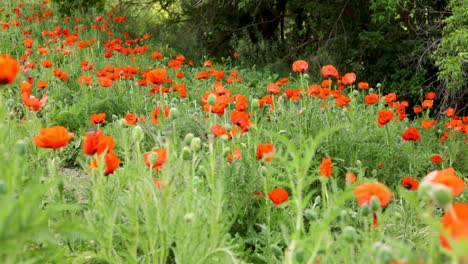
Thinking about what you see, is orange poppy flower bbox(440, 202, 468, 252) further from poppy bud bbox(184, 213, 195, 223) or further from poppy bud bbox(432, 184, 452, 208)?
poppy bud bbox(184, 213, 195, 223)

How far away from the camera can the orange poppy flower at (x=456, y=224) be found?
0.70 meters

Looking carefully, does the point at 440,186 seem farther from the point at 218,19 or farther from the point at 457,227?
the point at 218,19

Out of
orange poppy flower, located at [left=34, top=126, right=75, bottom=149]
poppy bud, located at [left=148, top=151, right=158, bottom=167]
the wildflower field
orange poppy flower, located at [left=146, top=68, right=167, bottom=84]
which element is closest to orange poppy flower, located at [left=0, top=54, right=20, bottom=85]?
the wildflower field

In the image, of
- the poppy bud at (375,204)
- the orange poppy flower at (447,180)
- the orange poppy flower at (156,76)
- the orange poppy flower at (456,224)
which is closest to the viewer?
the orange poppy flower at (456,224)

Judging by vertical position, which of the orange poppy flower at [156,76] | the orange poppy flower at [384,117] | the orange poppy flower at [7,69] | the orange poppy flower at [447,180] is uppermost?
the orange poppy flower at [7,69]

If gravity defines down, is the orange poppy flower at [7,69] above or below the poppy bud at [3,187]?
above

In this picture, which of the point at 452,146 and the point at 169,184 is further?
the point at 452,146

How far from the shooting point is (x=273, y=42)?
10344 mm

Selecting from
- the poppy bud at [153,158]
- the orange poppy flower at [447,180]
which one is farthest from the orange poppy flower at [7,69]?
the orange poppy flower at [447,180]

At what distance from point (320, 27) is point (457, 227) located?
950 cm

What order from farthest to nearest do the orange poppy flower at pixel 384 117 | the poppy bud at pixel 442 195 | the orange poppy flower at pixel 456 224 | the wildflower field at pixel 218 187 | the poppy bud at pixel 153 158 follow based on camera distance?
the orange poppy flower at pixel 384 117
the poppy bud at pixel 153 158
the wildflower field at pixel 218 187
the poppy bud at pixel 442 195
the orange poppy flower at pixel 456 224

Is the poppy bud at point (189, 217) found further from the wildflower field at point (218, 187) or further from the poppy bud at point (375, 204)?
the poppy bud at point (375, 204)

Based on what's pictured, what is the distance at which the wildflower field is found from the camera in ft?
4.22

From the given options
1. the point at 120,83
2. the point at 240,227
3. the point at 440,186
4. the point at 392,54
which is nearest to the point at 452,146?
the point at 240,227
